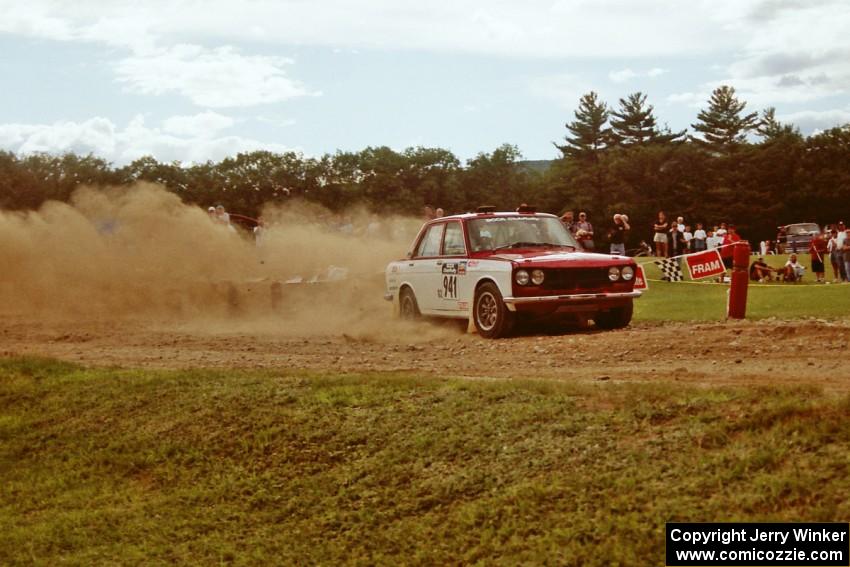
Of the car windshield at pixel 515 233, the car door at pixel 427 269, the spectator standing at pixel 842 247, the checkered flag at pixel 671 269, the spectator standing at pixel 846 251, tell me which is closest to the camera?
the car windshield at pixel 515 233

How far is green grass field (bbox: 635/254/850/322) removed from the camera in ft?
53.5

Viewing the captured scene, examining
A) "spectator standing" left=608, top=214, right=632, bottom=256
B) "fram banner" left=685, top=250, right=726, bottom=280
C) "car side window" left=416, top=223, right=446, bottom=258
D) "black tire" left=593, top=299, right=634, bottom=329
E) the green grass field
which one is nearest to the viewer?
"black tire" left=593, top=299, right=634, bottom=329

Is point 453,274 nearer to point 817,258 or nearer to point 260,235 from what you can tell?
point 260,235

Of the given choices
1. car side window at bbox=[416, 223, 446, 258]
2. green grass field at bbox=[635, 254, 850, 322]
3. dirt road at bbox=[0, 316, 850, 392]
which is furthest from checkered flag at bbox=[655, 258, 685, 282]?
car side window at bbox=[416, 223, 446, 258]

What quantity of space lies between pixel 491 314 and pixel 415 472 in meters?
7.20

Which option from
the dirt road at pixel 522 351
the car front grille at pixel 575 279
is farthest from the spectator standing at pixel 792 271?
the car front grille at pixel 575 279

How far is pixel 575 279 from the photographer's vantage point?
1352 cm

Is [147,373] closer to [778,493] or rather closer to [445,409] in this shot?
[445,409]

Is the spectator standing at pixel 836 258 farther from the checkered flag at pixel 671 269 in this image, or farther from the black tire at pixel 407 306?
the black tire at pixel 407 306

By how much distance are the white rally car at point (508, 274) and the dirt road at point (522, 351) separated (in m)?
0.36

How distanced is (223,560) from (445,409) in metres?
2.18

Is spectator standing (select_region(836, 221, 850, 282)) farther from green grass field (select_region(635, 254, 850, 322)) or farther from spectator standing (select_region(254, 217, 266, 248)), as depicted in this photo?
spectator standing (select_region(254, 217, 266, 248))

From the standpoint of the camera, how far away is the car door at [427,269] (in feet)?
48.8

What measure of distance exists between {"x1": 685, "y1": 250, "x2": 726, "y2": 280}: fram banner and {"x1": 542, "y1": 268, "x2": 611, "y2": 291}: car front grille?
783cm
